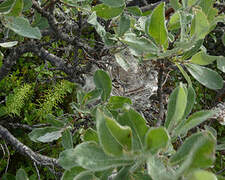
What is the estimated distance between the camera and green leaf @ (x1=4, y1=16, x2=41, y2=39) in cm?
58

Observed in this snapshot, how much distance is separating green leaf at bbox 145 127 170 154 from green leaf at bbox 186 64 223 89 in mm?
309

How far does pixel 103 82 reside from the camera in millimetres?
760

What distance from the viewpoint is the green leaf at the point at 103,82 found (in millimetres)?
750

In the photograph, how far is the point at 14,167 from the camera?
5.20 ft

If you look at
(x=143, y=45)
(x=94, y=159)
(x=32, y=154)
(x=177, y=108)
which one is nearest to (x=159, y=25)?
(x=143, y=45)

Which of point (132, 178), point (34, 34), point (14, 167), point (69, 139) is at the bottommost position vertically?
point (14, 167)

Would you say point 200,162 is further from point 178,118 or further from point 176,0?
point 176,0

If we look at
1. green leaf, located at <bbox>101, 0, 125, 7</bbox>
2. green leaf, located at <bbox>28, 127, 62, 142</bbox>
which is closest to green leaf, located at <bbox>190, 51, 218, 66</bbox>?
green leaf, located at <bbox>101, 0, 125, 7</bbox>

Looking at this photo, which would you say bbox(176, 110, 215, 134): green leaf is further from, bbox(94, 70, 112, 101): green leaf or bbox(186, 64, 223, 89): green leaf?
bbox(94, 70, 112, 101): green leaf

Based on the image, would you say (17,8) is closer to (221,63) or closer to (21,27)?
(21,27)

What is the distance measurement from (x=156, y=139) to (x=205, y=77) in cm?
33

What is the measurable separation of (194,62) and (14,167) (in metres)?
1.35

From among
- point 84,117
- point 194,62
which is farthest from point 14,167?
point 194,62

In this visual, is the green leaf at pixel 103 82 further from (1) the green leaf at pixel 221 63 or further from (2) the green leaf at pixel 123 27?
(1) the green leaf at pixel 221 63
